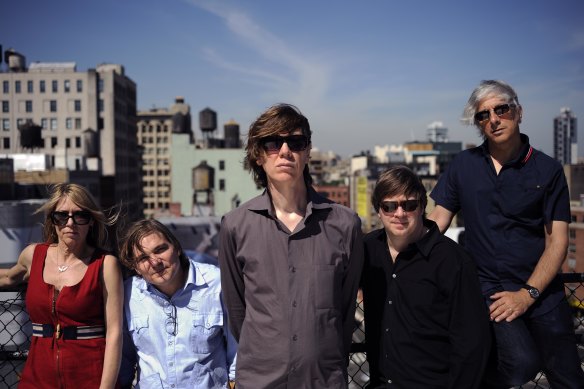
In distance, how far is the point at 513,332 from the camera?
12.1 feet

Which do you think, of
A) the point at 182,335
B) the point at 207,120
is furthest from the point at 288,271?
the point at 207,120

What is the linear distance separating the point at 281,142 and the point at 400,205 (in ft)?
2.98

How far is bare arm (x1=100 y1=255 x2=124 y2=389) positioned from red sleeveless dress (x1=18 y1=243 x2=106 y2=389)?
7cm

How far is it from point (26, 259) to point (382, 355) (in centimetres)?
266

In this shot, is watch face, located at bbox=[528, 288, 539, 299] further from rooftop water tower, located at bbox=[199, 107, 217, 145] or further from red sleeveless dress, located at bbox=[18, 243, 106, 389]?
rooftop water tower, located at bbox=[199, 107, 217, 145]

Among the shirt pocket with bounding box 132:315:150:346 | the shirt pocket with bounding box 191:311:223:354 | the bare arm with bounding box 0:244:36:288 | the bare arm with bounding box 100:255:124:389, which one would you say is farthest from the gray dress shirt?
the bare arm with bounding box 0:244:36:288

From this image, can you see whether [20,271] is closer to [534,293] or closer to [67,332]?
[67,332]

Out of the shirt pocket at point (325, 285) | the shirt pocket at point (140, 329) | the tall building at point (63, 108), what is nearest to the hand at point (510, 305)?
the shirt pocket at point (325, 285)

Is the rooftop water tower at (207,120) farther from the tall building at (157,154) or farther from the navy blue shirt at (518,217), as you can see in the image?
the navy blue shirt at (518,217)

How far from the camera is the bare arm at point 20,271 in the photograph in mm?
4000

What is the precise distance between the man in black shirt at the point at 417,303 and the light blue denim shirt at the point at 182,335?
106 centimetres

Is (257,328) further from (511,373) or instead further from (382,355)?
(511,373)

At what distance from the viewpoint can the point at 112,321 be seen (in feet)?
12.4

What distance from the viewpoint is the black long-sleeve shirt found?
135 inches
